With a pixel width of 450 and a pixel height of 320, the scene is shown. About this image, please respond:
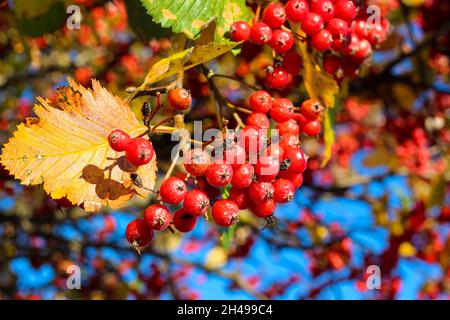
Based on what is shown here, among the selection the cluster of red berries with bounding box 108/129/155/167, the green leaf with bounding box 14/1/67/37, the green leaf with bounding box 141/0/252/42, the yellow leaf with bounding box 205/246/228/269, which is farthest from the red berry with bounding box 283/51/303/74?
the yellow leaf with bounding box 205/246/228/269

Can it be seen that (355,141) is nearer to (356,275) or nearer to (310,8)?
(356,275)

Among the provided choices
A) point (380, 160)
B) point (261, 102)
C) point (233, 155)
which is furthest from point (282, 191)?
point (380, 160)

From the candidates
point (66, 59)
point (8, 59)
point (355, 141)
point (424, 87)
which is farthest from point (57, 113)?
point (355, 141)

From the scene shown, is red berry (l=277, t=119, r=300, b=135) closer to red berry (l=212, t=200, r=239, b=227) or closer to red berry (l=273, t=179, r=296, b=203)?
red berry (l=273, t=179, r=296, b=203)

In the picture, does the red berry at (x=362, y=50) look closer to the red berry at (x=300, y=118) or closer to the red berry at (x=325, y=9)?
the red berry at (x=325, y=9)

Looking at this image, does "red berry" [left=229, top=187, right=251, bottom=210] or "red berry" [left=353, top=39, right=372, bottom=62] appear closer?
"red berry" [left=229, top=187, right=251, bottom=210]

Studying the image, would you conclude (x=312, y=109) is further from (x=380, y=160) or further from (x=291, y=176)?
(x=380, y=160)
